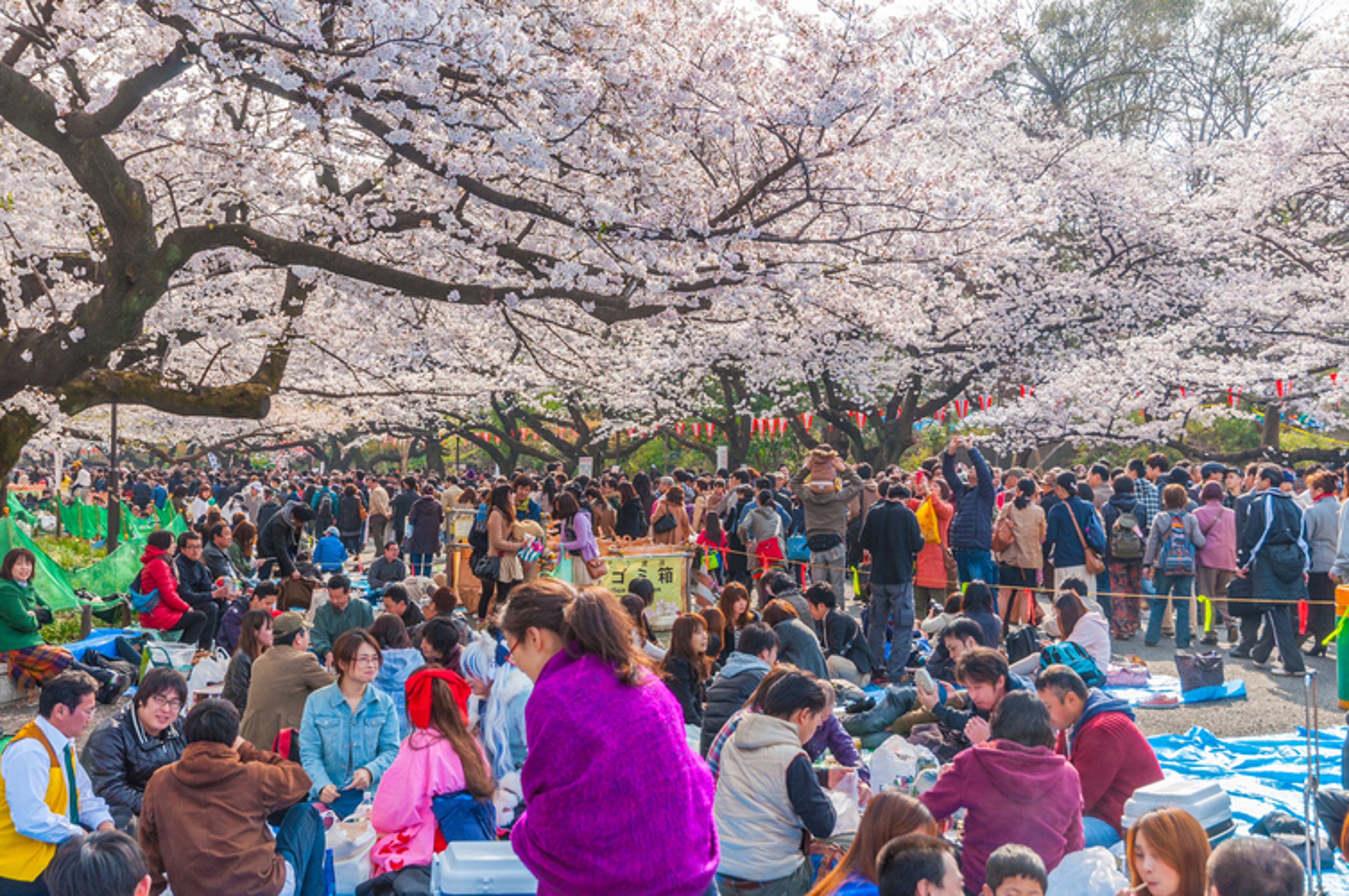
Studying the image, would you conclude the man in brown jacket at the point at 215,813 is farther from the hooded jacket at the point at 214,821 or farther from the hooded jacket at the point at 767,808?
the hooded jacket at the point at 767,808

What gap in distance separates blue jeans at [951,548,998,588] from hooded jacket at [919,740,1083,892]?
7.29 meters

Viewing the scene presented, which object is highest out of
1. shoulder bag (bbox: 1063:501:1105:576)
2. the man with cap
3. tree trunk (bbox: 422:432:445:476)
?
tree trunk (bbox: 422:432:445:476)

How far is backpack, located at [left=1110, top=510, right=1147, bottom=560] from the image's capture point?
11195 millimetres

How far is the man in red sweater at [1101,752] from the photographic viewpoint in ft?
15.3

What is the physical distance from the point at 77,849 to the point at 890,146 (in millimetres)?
9039

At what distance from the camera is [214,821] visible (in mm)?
3986

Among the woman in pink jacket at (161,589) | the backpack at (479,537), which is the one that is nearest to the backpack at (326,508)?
the backpack at (479,537)

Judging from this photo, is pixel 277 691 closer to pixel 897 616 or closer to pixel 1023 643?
pixel 1023 643

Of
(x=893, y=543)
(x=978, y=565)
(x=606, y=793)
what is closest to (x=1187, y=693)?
(x=893, y=543)

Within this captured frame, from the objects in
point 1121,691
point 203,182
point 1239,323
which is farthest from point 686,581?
point 1239,323

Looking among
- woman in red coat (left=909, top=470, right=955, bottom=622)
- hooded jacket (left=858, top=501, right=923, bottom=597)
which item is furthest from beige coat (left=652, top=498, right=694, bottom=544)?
hooded jacket (left=858, top=501, right=923, bottom=597)

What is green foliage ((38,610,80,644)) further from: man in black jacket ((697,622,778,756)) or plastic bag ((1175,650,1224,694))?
plastic bag ((1175,650,1224,694))

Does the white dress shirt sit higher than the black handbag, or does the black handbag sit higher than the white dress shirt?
the black handbag

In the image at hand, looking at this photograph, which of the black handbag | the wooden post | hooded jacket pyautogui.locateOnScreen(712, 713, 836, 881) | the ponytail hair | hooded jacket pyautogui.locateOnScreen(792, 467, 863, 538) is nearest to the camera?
the ponytail hair
